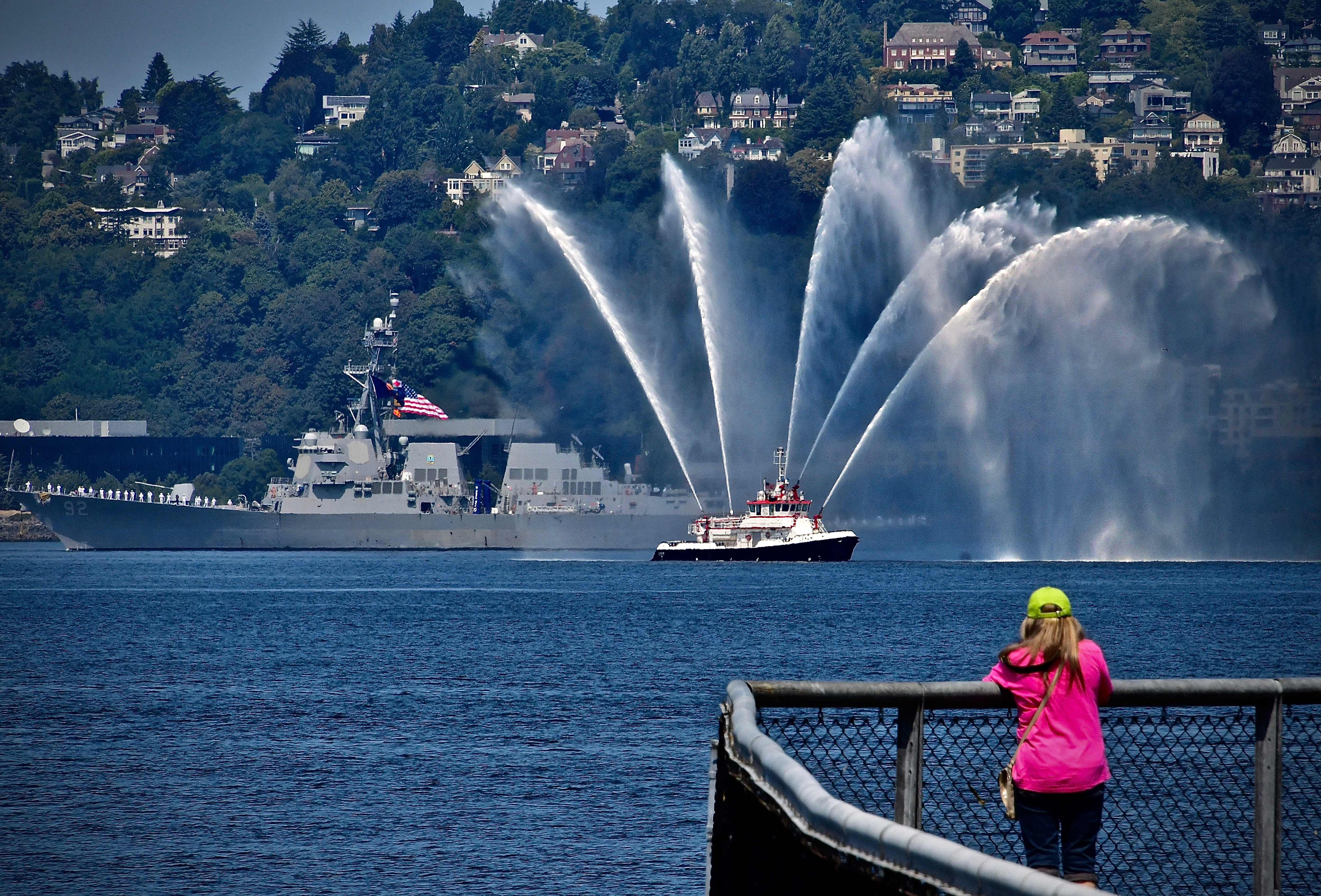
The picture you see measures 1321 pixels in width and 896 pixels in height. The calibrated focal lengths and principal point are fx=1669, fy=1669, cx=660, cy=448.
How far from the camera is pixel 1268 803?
725 centimetres

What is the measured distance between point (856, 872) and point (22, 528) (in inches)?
5680

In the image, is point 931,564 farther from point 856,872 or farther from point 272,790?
point 856,872

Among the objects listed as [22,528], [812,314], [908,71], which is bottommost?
[22,528]

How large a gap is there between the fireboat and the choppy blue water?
1.20m

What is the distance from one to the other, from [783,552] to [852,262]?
58.1 ft

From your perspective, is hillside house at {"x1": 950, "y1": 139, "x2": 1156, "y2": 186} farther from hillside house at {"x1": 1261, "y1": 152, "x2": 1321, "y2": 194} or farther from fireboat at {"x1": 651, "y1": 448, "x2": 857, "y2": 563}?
fireboat at {"x1": 651, "y1": 448, "x2": 857, "y2": 563}

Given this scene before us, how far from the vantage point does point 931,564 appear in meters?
83.9

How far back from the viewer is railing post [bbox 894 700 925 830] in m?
6.77

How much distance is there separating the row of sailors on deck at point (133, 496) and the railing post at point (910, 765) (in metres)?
92.7

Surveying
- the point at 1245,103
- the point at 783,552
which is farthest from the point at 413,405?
the point at 1245,103

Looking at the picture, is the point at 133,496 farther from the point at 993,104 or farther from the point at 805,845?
the point at 805,845

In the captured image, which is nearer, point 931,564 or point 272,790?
point 272,790

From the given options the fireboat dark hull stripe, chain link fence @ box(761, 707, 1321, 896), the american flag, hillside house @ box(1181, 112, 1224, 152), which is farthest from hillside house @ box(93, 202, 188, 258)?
chain link fence @ box(761, 707, 1321, 896)

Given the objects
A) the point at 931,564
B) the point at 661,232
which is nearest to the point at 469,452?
the point at 661,232
